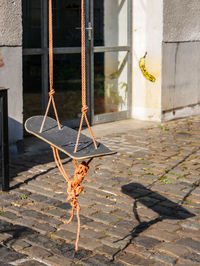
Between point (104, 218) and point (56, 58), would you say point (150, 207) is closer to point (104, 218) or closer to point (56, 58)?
point (104, 218)

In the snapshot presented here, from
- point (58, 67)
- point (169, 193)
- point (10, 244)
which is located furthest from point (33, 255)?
point (58, 67)

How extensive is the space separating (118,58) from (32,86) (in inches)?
84.6

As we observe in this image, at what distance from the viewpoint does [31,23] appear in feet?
26.8

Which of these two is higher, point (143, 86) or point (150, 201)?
point (143, 86)

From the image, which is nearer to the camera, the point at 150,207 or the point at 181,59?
the point at 150,207

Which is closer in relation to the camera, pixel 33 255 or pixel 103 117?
pixel 33 255

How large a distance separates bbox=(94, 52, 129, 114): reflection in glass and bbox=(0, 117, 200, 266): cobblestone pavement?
199 cm

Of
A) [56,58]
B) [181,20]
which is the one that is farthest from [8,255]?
[181,20]

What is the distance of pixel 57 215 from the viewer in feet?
16.6

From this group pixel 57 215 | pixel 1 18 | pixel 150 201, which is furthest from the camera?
pixel 1 18

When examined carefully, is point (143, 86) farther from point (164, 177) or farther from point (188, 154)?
point (164, 177)

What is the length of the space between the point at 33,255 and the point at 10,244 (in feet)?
0.98

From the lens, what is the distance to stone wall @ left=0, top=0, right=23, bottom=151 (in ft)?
23.2

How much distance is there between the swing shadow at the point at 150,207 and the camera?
4.73m
